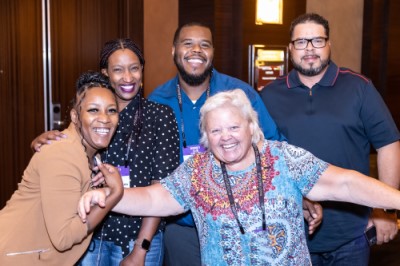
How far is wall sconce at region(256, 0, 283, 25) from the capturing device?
5598 mm

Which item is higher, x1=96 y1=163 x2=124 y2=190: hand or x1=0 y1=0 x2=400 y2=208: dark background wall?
x1=0 y1=0 x2=400 y2=208: dark background wall

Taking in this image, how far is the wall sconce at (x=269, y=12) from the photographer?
18.4 ft

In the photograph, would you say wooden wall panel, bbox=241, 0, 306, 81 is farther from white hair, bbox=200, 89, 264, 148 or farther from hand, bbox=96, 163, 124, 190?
hand, bbox=96, 163, 124, 190

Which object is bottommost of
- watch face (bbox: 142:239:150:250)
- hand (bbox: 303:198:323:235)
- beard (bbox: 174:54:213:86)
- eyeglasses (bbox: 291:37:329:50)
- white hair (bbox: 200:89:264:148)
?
watch face (bbox: 142:239:150:250)

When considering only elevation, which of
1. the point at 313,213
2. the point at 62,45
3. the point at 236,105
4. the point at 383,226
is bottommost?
the point at 383,226

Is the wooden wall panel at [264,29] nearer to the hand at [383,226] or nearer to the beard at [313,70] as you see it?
the beard at [313,70]

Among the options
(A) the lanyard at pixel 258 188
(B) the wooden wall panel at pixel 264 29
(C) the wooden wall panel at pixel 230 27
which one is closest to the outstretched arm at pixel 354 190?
(A) the lanyard at pixel 258 188

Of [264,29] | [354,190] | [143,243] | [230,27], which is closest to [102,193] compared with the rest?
[143,243]

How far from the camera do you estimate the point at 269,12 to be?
5781 mm

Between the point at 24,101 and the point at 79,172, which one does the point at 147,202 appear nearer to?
the point at 79,172

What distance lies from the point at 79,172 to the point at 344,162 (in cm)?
141

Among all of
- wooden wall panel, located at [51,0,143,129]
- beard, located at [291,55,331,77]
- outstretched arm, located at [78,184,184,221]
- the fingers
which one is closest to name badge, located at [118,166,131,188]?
outstretched arm, located at [78,184,184,221]

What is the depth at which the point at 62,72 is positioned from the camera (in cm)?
464

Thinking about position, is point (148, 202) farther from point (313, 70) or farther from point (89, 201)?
point (313, 70)
